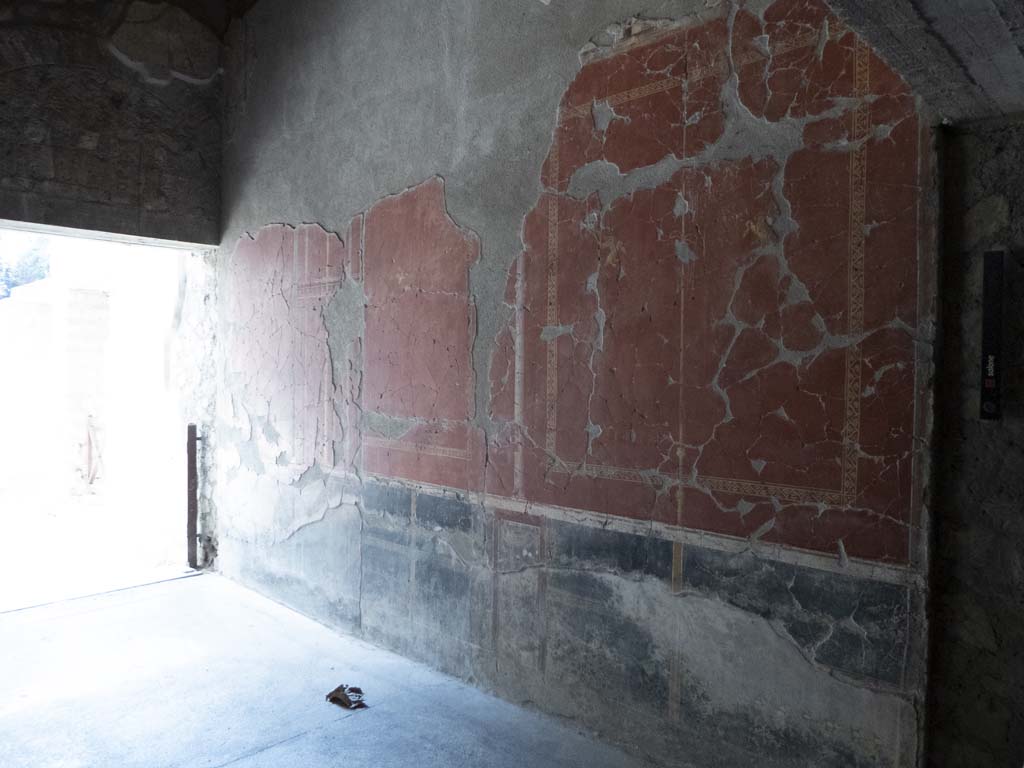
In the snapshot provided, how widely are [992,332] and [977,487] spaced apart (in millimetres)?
336

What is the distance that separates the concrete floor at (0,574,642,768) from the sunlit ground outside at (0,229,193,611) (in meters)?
0.88

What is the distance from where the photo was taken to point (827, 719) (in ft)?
5.84

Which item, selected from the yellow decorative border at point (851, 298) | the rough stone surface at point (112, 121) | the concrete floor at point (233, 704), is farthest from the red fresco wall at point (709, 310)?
the rough stone surface at point (112, 121)

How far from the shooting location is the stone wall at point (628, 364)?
1.73 m

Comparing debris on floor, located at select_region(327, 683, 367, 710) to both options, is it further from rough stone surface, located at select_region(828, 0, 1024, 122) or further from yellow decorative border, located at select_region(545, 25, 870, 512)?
rough stone surface, located at select_region(828, 0, 1024, 122)

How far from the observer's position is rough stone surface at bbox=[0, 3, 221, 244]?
140 inches

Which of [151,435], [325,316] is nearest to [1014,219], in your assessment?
[325,316]

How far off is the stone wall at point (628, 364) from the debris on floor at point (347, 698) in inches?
13.3

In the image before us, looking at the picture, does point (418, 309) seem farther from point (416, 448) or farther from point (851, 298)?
point (851, 298)

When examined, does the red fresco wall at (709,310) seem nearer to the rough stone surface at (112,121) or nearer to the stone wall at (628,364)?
the stone wall at (628,364)

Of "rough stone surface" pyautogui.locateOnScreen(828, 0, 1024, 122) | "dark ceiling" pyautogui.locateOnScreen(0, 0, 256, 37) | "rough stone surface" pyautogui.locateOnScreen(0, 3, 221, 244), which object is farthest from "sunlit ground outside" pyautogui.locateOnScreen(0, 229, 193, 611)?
"rough stone surface" pyautogui.locateOnScreen(828, 0, 1024, 122)

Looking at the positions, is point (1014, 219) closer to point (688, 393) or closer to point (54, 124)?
point (688, 393)

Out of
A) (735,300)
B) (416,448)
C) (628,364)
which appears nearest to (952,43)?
(735,300)

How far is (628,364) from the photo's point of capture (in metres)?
2.19
